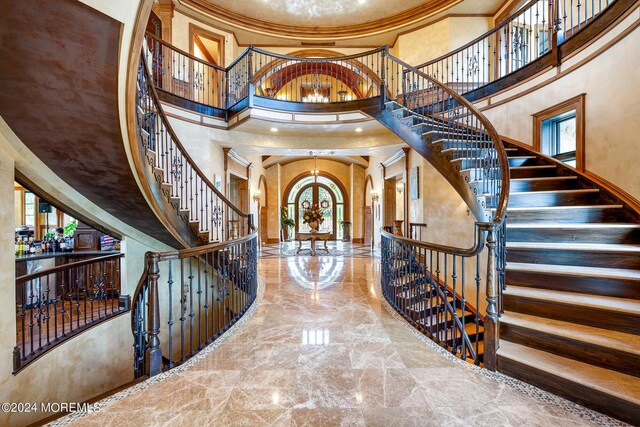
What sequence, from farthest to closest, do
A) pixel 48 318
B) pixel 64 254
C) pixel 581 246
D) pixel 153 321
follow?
pixel 64 254, pixel 48 318, pixel 581 246, pixel 153 321

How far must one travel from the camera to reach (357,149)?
691cm

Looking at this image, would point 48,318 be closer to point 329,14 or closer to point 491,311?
point 491,311

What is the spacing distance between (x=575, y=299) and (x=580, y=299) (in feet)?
0.11

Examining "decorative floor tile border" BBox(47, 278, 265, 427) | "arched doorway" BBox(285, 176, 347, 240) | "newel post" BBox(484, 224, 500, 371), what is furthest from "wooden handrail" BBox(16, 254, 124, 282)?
"arched doorway" BBox(285, 176, 347, 240)

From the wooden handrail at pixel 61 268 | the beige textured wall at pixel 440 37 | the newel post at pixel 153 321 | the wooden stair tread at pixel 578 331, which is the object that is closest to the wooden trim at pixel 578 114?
the wooden stair tread at pixel 578 331

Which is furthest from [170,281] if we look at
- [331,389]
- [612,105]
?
[612,105]

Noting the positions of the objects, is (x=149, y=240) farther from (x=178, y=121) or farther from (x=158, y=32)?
(x=158, y=32)

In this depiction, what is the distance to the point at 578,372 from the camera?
1781 millimetres

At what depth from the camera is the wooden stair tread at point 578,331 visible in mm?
1803

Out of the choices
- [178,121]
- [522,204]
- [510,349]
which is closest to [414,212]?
[522,204]

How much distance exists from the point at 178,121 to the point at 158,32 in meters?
2.61

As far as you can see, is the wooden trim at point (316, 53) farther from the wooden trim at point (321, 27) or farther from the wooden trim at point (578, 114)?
the wooden trim at point (578, 114)

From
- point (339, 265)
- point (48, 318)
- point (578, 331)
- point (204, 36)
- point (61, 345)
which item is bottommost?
point (61, 345)

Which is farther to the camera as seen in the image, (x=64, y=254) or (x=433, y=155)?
(x=64, y=254)
